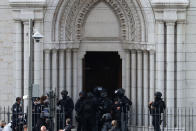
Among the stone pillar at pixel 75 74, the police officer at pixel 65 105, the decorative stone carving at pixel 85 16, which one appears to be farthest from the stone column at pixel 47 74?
the police officer at pixel 65 105

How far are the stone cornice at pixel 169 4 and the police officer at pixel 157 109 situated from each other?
312 cm

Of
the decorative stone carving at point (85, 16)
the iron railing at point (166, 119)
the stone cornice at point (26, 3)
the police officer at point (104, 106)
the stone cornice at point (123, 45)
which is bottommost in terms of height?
the iron railing at point (166, 119)

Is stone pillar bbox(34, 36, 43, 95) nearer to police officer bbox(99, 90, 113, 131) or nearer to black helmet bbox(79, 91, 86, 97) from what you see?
black helmet bbox(79, 91, 86, 97)

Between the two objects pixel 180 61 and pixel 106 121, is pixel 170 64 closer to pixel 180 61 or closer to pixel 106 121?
pixel 180 61

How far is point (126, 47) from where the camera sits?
122 feet

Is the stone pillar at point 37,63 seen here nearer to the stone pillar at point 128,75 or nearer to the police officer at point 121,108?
the police officer at point 121,108

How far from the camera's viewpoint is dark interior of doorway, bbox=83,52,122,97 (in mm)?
38312

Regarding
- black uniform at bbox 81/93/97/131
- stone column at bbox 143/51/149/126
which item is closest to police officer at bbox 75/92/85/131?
black uniform at bbox 81/93/97/131

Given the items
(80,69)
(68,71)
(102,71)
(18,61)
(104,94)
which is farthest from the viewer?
(102,71)

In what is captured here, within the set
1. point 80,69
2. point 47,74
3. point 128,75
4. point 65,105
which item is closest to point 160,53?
point 128,75

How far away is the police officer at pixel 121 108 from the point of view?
116 ft

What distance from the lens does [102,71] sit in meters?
38.5

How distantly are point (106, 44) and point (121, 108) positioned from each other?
2.91m

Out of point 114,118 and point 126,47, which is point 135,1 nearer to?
point 126,47
